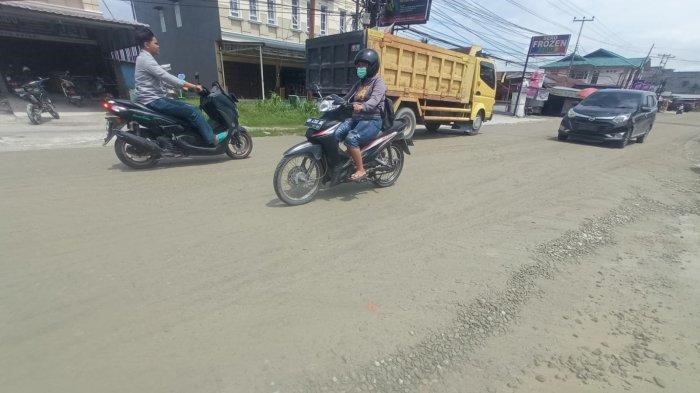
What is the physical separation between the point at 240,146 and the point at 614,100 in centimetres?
1122

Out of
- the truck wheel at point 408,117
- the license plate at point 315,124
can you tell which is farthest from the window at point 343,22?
the license plate at point 315,124

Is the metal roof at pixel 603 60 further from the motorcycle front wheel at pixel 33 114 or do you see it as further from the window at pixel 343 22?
the motorcycle front wheel at pixel 33 114

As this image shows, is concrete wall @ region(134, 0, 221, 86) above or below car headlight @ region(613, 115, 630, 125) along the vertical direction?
above

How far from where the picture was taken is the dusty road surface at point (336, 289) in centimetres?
188

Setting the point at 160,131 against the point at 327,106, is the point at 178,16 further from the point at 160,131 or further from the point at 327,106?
the point at 327,106

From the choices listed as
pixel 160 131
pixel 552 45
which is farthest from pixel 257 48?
pixel 552 45

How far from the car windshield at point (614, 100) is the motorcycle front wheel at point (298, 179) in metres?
10.5

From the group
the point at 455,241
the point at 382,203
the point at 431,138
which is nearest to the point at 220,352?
the point at 455,241

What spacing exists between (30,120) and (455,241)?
1218cm

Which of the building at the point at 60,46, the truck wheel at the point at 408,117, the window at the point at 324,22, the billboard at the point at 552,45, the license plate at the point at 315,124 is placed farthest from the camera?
the billboard at the point at 552,45

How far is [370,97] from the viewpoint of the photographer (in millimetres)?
4363

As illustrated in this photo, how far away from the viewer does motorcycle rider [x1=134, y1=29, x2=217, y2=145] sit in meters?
5.03

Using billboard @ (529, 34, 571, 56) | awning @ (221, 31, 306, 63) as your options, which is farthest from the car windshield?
billboard @ (529, 34, 571, 56)

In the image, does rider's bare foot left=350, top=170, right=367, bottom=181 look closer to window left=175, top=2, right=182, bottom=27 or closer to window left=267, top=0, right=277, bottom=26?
window left=267, top=0, right=277, bottom=26
